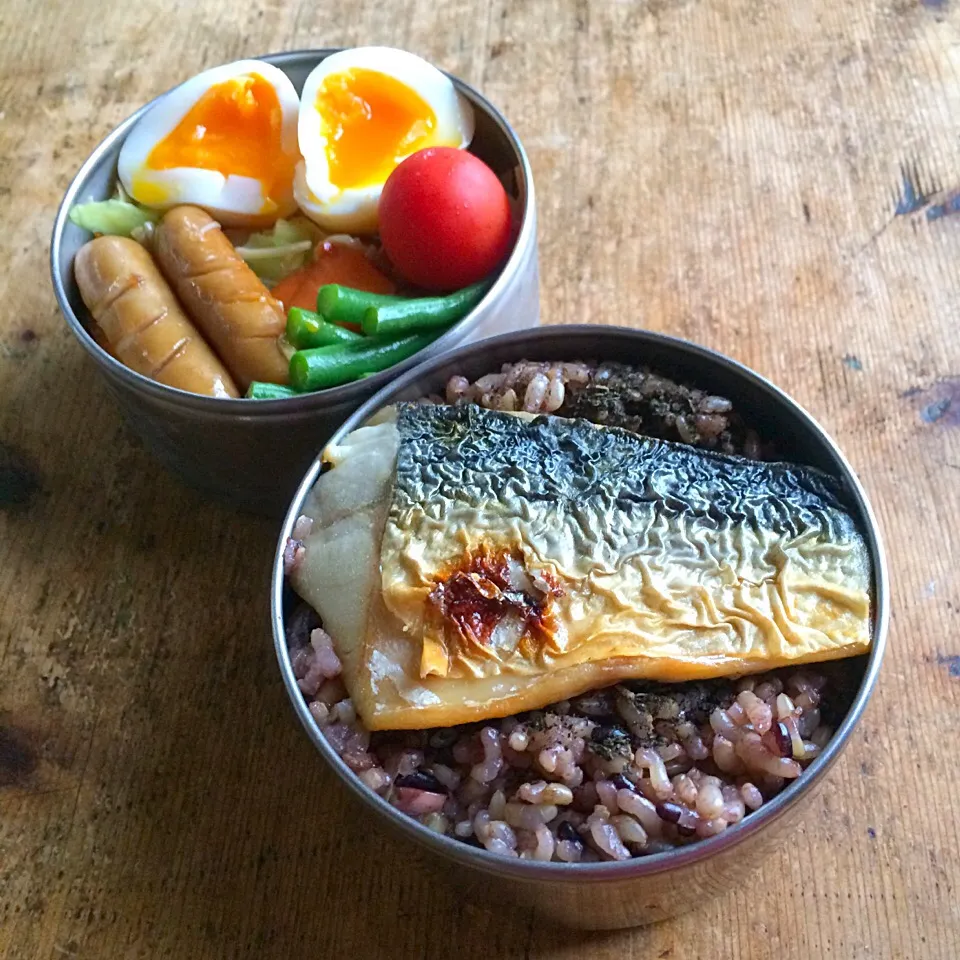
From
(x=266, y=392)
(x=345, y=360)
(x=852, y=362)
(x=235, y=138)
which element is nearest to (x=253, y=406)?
(x=266, y=392)

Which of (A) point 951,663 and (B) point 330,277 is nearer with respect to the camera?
(A) point 951,663

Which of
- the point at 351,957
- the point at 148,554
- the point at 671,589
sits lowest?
the point at 351,957

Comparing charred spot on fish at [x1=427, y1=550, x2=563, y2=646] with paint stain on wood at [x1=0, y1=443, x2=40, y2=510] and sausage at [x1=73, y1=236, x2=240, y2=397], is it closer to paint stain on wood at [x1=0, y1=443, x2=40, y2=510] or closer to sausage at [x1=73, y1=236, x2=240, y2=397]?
sausage at [x1=73, y1=236, x2=240, y2=397]

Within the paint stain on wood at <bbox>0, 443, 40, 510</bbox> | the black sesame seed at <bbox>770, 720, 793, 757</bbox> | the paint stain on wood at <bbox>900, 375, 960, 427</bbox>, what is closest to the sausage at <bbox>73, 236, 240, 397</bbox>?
the paint stain on wood at <bbox>0, 443, 40, 510</bbox>

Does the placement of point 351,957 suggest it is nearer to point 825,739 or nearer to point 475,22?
point 825,739

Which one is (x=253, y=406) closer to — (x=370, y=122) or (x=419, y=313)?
(x=419, y=313)

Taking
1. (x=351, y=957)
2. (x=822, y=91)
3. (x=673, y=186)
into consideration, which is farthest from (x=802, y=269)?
(x=351, y=957)
